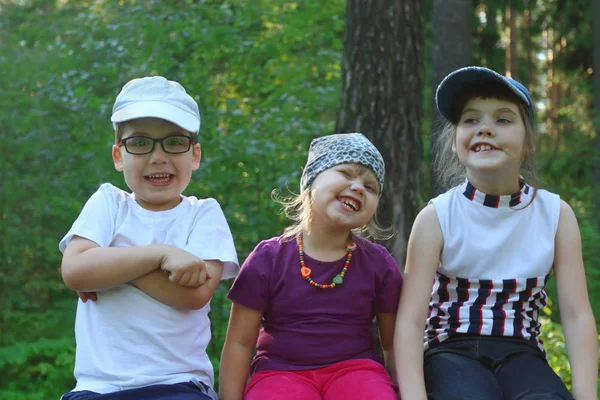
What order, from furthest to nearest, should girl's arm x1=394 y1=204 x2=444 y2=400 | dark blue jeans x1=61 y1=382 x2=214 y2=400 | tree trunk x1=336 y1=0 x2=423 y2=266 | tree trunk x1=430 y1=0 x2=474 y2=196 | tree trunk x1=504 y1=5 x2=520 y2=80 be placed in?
tree trunk x1=504 y1=5 x2=520 y2=80, tree trunk x1=430 y1=0 x2=474 y2=196, tree trunk x1=336 y1=0 x2=423 y2=266, girl's arm x1=394 y1=204 x2=444 y2=400, dark blue jeans x1=61 y1=382 x2=214 y2=400

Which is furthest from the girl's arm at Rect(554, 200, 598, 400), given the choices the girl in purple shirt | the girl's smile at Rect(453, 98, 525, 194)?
the girl in purple shirt

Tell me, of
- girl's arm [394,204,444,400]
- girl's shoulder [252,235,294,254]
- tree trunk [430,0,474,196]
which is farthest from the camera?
tree trunk [430,0,474,196]

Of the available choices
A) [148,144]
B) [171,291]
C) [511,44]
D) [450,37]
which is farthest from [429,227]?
[511,44]

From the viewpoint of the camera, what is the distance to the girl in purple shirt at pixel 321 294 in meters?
2.93

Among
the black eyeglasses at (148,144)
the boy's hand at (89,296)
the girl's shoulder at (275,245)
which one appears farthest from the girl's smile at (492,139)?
the boy's hand at (89,296)

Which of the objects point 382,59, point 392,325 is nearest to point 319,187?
point 392,325

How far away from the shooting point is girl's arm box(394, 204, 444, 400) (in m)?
2.83

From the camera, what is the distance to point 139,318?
2805 mm

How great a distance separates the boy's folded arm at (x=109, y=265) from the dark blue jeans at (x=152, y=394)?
0.39m

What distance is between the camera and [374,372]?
288 centimetres

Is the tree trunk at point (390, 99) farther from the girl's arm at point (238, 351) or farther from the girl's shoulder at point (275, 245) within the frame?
the girl's arm at point (238, 351)

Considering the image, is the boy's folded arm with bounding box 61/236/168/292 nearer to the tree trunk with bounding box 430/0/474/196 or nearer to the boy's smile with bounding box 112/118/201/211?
the boy's smile with bounding box 112/118/201/211

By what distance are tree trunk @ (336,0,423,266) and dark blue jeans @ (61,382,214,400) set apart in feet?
7.53

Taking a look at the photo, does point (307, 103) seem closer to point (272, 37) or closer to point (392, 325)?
point (272, 37)
